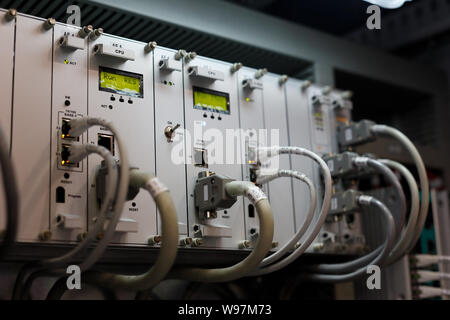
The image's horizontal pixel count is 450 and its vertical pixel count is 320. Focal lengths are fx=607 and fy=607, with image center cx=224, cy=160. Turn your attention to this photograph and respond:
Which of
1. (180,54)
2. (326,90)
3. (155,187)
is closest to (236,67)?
(180,54)

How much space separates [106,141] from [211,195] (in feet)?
1.14

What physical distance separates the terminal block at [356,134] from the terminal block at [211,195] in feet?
2.34

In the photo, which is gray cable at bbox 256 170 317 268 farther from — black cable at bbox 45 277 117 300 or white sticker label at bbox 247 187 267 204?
black cable at bbox 45 277 117 300

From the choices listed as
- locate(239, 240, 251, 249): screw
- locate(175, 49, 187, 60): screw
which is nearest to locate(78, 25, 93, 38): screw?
locate(175, 49, 187, 60): screw

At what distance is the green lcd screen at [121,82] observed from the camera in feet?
5.99

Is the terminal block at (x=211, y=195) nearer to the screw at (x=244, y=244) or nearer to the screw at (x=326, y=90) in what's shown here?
the screw at (x=244, y=244)

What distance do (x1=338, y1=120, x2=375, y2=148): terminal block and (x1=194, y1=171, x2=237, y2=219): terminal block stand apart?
71 centimetres

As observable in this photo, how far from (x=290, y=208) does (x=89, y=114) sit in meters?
0.79

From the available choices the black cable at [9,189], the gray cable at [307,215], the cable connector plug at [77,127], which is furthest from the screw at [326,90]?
the black cable at [9,189]

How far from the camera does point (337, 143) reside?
7.92 feet

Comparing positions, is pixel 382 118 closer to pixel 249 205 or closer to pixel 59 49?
pixel 249 205

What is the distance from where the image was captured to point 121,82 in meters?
1.86

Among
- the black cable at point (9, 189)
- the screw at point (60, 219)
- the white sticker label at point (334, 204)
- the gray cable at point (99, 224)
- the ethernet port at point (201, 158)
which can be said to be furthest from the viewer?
the white sticker label at point (334, 204)

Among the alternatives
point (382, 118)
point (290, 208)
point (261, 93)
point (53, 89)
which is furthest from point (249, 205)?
point (382, 118)
